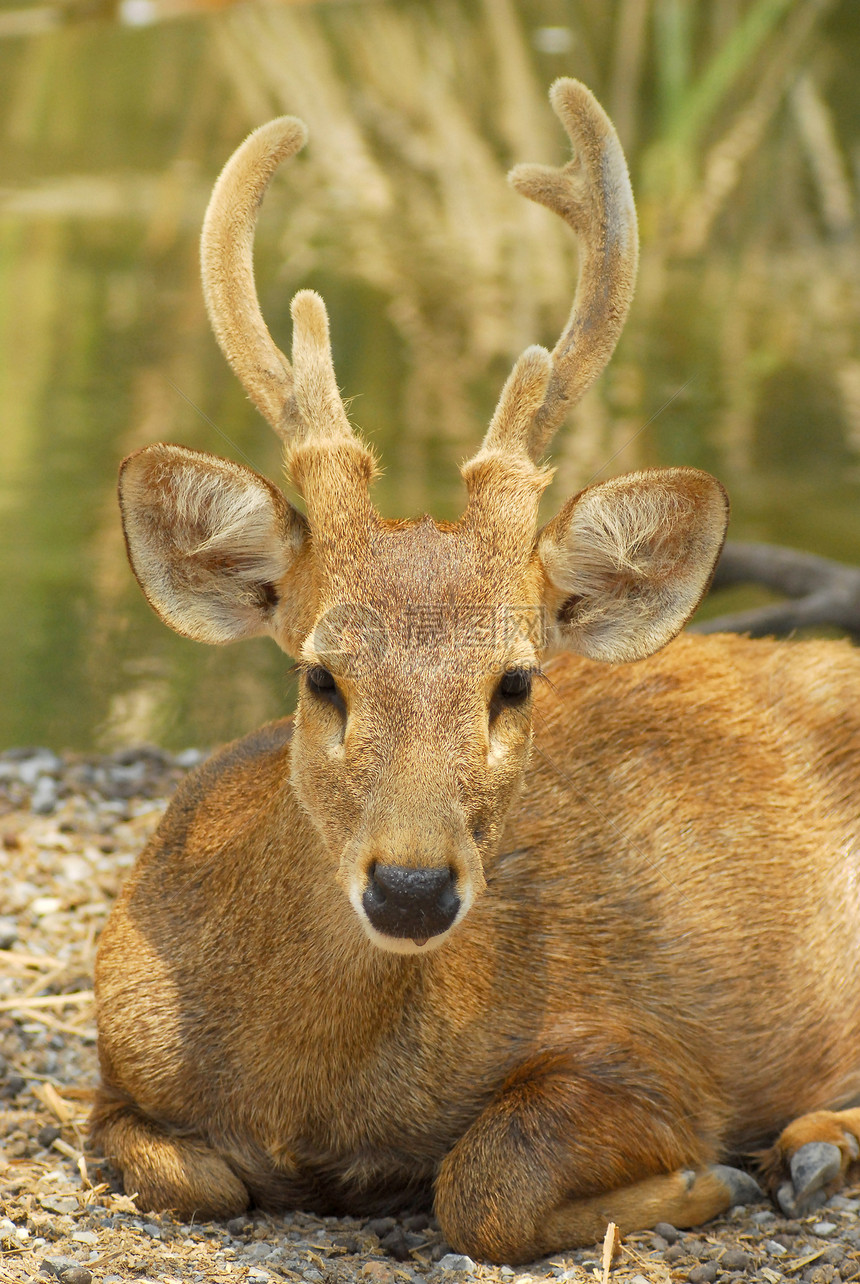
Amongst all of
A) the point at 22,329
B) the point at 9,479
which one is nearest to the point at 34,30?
the point at 22,329

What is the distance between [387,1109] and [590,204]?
7.03 feet

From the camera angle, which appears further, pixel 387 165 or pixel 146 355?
pixel 387 165

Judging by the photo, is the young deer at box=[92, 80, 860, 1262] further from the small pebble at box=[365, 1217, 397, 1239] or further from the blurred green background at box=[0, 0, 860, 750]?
the blurred green background at box=[0, 0, 860, 750]

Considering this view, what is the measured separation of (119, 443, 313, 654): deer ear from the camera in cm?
338

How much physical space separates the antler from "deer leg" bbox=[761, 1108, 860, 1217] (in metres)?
2.02

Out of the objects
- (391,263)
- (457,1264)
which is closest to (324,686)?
(457,1264)

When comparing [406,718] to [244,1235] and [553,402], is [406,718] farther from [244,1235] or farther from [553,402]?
[244,1235]

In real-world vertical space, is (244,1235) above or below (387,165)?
below

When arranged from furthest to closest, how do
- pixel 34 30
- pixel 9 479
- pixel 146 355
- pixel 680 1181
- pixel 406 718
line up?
1. pixel 34 30
2. pixel 146 355
3. pixel 9 479
4. pixel 680 1181
5. pixel 406 718

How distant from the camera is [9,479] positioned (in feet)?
29.9

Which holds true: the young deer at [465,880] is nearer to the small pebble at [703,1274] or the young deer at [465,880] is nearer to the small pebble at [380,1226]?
the small pebble at [380,1226]

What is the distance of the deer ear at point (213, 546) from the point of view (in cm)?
338

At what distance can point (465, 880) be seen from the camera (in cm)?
303

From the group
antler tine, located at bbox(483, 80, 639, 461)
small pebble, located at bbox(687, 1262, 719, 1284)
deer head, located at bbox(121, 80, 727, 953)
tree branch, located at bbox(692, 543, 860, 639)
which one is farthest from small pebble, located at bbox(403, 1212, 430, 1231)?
tree branch, located at bbox(692, 543, 860, 639)
